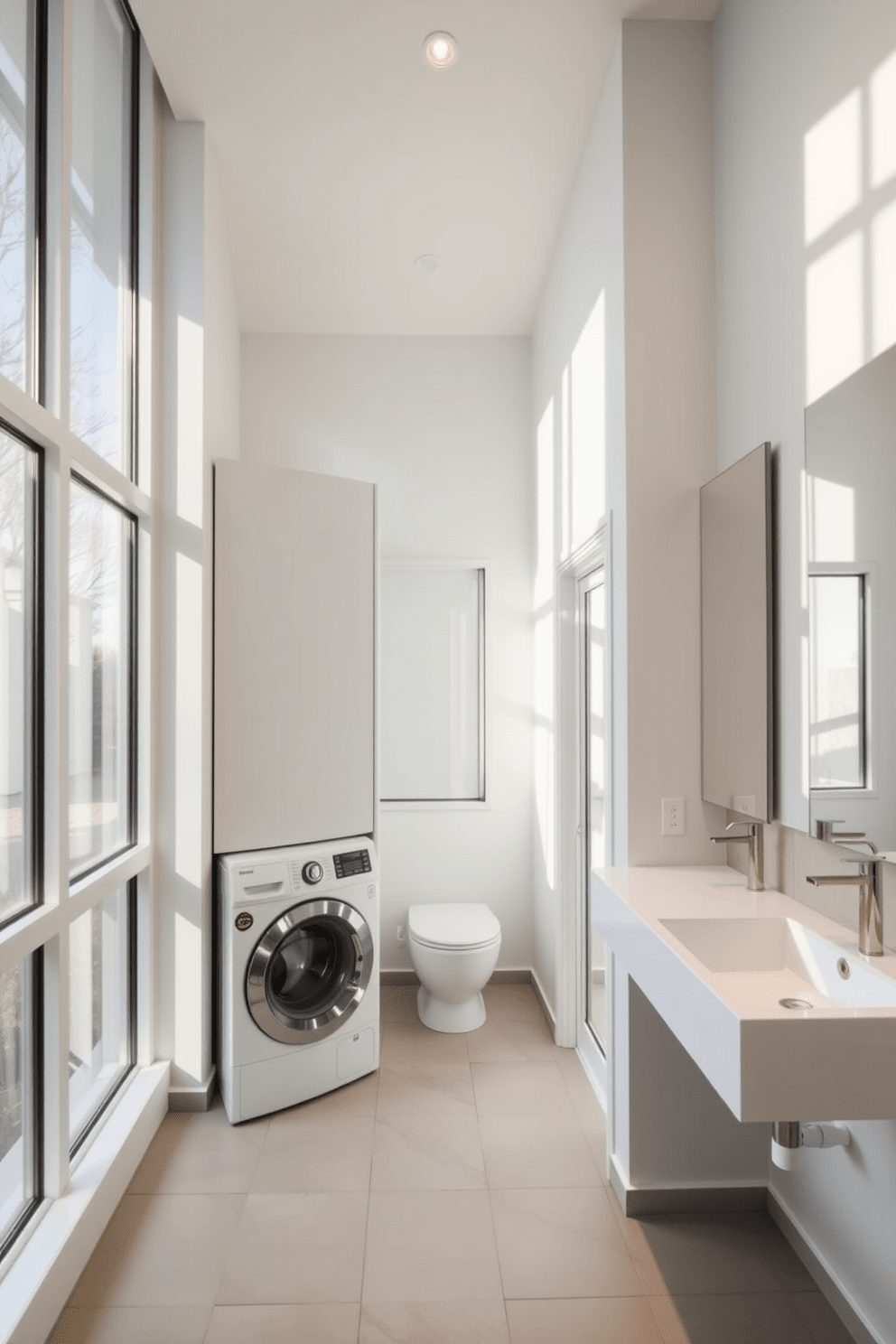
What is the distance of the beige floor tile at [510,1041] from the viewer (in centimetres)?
311

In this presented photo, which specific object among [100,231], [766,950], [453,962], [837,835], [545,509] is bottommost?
[453,962]

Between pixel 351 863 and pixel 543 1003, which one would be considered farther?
pixel 543 1003

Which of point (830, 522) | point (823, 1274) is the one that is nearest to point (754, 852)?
point (830, 522)

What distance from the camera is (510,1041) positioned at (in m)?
3.24

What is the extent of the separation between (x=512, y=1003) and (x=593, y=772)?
125 cm

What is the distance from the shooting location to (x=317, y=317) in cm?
378

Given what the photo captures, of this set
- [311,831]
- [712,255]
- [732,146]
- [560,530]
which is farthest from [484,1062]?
[732,146]

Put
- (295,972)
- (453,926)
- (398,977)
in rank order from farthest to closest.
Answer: (398,977) < (453,926) < (295,972)

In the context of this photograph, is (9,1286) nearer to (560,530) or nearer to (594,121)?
(560,530)

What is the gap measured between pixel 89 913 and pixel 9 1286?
2.72 feet

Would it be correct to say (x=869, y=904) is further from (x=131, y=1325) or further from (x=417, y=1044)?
(x=417, y=1044)

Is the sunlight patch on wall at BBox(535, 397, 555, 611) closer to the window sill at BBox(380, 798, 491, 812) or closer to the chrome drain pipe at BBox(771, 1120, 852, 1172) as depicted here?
the window sill at BBox(380, 798, 491, 812)

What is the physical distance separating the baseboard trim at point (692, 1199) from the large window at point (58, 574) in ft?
4.72

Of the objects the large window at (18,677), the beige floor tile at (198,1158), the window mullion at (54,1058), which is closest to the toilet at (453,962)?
the beige floor tile at (198,1158)
